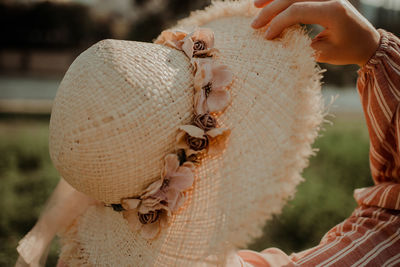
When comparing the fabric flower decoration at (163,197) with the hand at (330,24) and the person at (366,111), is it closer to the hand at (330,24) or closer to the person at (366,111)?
the person at (366,111)

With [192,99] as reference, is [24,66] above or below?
below

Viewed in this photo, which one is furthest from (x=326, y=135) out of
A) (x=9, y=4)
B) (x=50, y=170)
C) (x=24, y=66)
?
Answer: (x=9, y=4)

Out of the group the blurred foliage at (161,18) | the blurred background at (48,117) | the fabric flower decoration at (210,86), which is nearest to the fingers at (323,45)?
the blurred background at (48,117)

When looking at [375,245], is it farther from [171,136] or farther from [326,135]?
[326,135]

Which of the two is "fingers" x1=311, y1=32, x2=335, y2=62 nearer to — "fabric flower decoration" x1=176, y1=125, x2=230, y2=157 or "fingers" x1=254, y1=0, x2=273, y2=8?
"fingers" x1=254, y1=0, x2=273, y2=8

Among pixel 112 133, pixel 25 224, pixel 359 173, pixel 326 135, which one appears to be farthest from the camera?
pixel 326 135

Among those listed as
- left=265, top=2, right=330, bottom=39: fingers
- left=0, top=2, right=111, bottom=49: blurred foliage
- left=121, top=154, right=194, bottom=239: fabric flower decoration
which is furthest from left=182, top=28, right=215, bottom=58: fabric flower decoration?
left=0, top=2, right=111, bottom=49: blurred foliage
